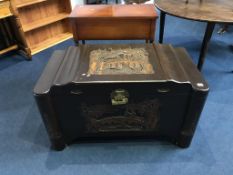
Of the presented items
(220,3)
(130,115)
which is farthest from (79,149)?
(220,3)

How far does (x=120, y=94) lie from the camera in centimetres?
110

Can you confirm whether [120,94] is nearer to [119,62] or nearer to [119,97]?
[119,97]

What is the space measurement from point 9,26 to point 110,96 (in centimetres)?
194

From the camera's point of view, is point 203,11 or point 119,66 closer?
point 119,66

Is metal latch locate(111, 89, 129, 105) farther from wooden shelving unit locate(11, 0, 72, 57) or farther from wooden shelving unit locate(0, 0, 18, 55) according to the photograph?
wooden shelving unit locate(0, 0, 18, 55)

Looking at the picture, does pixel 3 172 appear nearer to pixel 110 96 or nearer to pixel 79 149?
pixel 79 149

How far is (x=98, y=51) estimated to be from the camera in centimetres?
136

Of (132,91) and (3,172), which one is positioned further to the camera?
(3,172)

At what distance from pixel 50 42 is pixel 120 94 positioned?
2.01 m

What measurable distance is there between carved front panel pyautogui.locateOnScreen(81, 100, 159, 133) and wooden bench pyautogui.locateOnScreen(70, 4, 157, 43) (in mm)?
866

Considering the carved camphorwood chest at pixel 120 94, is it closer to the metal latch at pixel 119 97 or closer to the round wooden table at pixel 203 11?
the metal latch at pixel 119 97

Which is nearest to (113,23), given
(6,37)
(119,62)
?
(119,62)

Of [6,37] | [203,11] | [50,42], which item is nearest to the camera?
[203,11]

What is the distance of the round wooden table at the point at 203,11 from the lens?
4.99ft
